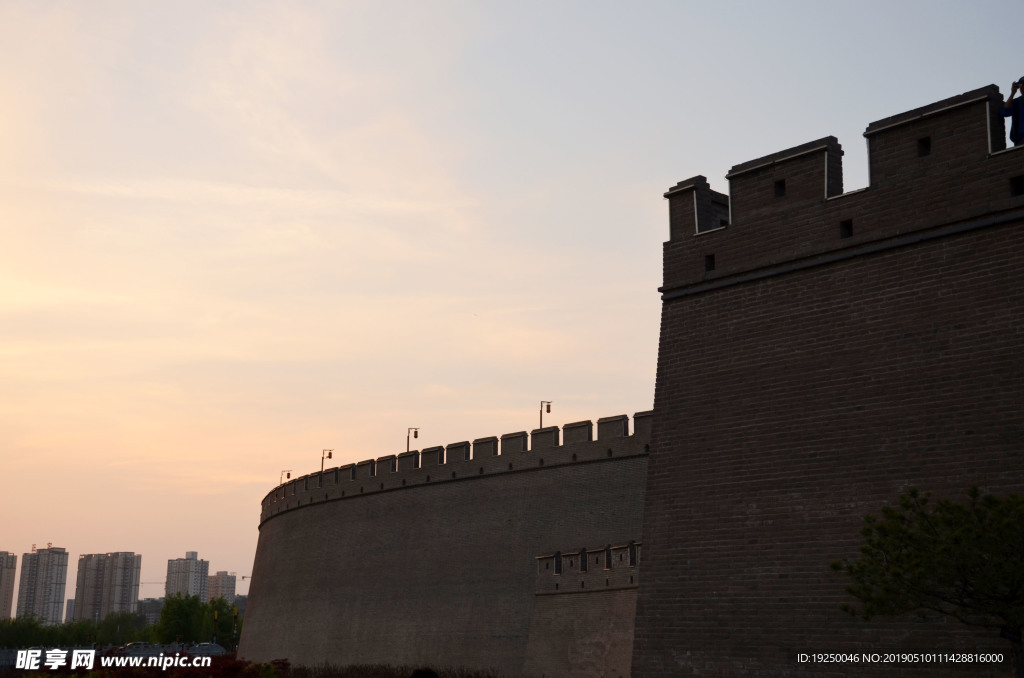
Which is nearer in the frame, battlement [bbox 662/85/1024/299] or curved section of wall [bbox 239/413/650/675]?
battlement [bbox 662/85/1024/299]

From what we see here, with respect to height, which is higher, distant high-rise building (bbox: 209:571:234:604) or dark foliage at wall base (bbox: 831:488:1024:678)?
distant high-rise building (bbox: 209:571:234:604)

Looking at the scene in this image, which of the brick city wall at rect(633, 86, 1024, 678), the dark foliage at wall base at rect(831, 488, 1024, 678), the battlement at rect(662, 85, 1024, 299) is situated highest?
the battlement at rect(662, 85, 1024, 299)

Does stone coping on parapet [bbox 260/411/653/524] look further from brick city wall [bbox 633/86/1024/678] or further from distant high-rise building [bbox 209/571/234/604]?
distant high-rise building [bbox 209/571/234/604]

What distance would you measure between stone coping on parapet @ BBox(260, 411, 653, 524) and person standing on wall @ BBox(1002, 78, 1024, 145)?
1423 centimetres

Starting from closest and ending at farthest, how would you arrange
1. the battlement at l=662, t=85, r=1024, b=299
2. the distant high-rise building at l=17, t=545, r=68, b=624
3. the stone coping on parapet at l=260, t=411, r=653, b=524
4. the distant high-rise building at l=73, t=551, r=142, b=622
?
the battlement at l=662, t=85, r=1024, b=299
the stone coping on parapet at l=260, t=411, r=653, b=524
the distant high-rise building at l=73, t=551, r=142, b=622
the distant high-rise building at l=17, t=545, r=68, b=624

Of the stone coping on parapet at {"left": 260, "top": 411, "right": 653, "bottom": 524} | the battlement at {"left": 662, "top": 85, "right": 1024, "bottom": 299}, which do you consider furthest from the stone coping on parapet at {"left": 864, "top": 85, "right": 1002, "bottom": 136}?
the stone coping on parapet at {"left": 260, "top": 411, "right": 653, "bottom": 524}

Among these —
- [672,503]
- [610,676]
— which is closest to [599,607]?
[610,676]

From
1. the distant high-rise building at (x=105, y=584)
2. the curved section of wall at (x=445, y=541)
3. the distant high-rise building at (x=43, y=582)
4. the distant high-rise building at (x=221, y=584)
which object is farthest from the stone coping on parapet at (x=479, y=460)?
the distant high-rise building at (x=221, y=584)

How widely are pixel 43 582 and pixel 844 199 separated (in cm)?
18155

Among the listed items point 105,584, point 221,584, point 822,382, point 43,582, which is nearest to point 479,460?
point 822,382

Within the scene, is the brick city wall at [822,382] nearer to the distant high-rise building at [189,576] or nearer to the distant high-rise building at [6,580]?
the distant high-rise building at [6,580]

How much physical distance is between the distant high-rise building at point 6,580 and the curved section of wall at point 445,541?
134 meters

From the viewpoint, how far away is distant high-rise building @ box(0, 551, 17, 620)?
506ft

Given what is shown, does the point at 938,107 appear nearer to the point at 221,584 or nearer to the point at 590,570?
the point at 590,570
